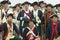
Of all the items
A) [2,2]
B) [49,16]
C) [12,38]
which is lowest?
[12,38]

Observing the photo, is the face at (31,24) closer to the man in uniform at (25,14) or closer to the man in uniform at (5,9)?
the man in uniform at (25,14)

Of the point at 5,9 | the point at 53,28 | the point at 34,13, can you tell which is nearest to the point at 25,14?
the point at 34,13

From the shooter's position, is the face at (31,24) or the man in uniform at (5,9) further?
the man in uniform at (5,9)

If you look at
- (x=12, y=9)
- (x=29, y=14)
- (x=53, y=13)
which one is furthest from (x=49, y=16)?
(x=12, y=9)

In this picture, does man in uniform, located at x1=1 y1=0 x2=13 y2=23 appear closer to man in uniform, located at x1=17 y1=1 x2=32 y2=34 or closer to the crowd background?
the crowd background

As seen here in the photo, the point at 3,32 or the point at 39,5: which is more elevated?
the point at 39,5

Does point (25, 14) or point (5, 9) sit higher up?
point (5, 9)

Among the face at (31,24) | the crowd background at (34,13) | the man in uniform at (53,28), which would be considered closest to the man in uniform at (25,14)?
the crowd background at (34,13)

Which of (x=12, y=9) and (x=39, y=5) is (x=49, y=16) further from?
(x=12, y=9)

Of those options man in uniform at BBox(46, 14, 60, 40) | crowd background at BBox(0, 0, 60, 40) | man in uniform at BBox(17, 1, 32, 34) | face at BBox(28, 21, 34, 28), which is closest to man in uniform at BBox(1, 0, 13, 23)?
crowd background at BBox(0, 0, 60, 40)

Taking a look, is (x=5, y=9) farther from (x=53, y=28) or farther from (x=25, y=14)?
Result: (x=53, y=28)

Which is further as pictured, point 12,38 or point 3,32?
point 3,32

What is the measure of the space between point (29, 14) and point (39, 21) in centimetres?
21

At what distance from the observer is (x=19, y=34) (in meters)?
3.82
